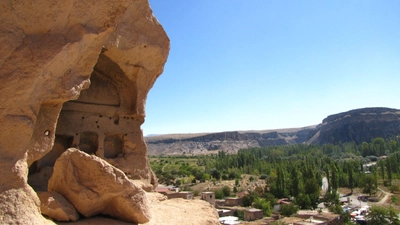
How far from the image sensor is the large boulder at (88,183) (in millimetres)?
6527

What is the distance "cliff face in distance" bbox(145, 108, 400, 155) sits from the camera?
124 metres

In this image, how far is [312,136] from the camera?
165 m

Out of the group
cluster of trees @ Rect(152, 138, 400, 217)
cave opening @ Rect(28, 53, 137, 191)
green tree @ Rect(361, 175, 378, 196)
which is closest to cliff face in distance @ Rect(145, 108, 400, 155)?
cluster of trees @ Rect(152, 138, 400, 217)

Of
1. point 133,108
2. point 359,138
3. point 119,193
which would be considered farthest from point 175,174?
point 359,138

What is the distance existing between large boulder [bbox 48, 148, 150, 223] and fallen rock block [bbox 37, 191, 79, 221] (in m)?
0.15

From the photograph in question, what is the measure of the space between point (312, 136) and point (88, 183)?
16892 centimetres

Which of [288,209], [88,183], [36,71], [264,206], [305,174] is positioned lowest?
[264,206]

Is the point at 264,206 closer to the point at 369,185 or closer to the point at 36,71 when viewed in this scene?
the point at 369,185

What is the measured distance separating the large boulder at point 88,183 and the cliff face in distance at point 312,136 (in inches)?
5188

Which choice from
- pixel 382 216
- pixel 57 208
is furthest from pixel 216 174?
pixel 57 208

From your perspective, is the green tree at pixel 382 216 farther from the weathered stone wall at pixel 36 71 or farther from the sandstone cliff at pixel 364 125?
the sandstone cliff at pixel 364 125

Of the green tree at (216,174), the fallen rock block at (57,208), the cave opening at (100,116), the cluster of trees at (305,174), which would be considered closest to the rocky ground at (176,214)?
the fallen rock block at (57,208)

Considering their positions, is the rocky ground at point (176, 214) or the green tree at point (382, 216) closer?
the rocky ground at point (176, 214)

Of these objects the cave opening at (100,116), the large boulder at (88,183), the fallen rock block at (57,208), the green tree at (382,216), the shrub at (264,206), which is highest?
the cave opening at (100,116)
